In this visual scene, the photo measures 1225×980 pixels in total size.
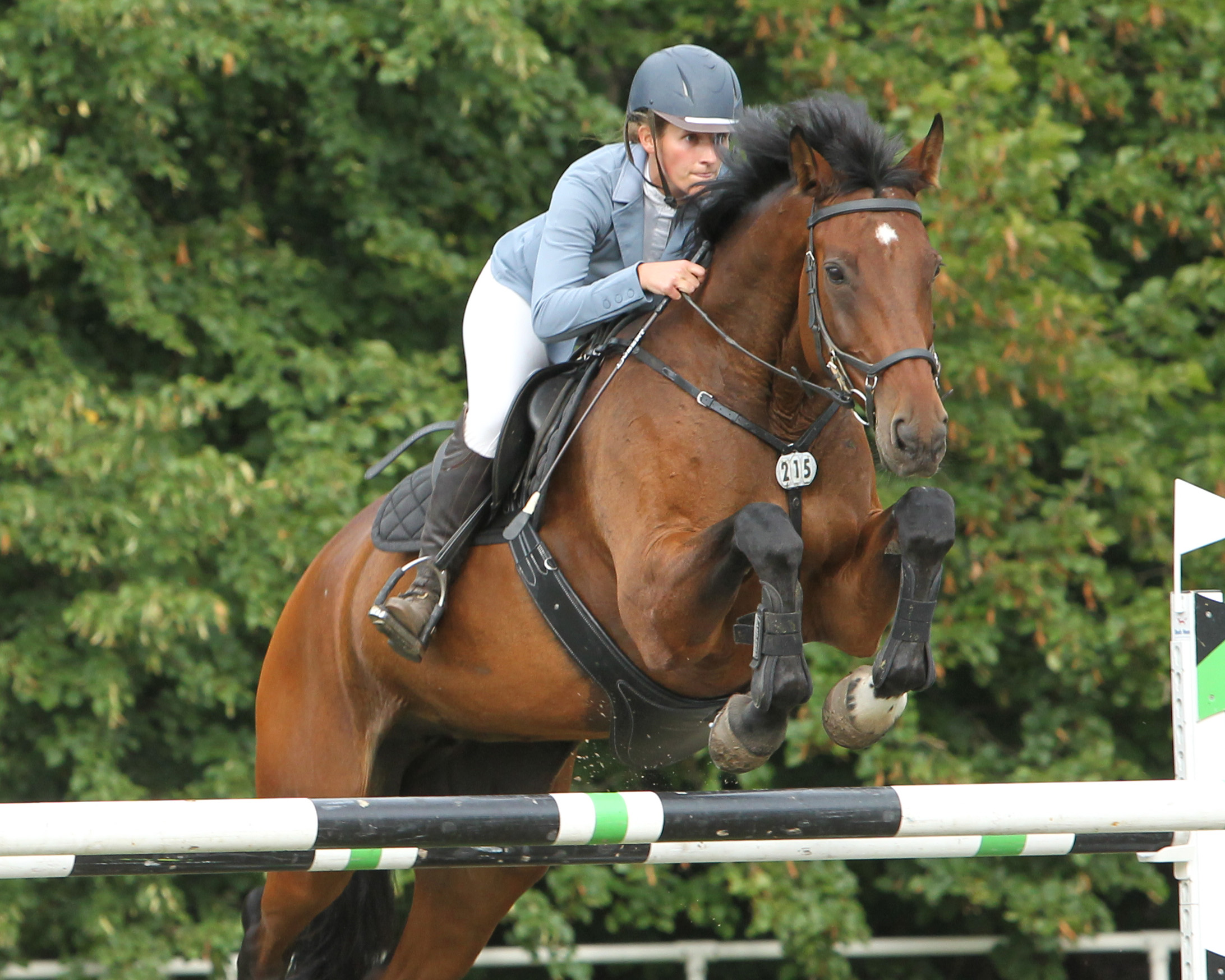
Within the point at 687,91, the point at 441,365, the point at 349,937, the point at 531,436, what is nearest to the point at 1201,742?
the point at 531,436

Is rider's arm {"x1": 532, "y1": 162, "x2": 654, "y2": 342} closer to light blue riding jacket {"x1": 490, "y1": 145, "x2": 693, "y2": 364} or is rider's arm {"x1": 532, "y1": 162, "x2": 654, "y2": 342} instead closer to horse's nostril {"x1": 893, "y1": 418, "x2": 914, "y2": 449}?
light blue riding jacket {"x1": 490, "y1": 145, "x2": 693, "y2": 364}

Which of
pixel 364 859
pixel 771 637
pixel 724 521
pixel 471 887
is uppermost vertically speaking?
pixel 724 521

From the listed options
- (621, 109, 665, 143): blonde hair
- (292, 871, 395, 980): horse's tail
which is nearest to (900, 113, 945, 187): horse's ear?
(621, 109, 665, 143): blonde hair

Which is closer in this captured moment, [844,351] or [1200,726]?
[844,351]

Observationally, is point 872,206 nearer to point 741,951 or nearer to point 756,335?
point 756,335

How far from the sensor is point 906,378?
266 cm

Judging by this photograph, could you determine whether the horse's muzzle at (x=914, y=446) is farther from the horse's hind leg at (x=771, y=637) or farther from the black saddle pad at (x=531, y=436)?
the black saddle pad at (x=531, y=436)

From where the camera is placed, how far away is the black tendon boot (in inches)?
138

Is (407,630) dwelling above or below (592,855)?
above

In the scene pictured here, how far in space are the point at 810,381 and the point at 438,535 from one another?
1.00 m

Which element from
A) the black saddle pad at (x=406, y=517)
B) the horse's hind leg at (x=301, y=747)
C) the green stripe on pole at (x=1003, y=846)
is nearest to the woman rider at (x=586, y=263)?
the black saddle pad at (x=406, y=517)

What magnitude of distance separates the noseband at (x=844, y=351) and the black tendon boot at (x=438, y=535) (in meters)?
0.98

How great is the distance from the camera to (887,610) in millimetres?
3039

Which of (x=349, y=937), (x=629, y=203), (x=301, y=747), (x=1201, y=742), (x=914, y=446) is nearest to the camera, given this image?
(x=914, y=446)
